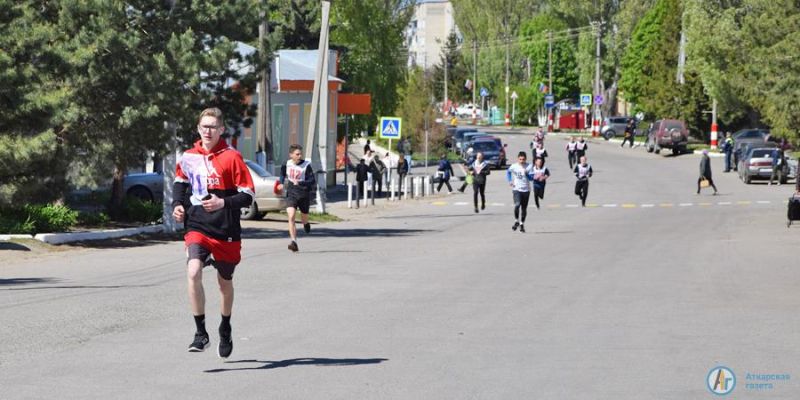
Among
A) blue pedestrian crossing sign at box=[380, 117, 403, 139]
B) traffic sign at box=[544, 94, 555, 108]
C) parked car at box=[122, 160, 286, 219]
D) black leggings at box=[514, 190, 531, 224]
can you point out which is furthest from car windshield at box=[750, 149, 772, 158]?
traffic sign at box=[544, 94, 555, 108]

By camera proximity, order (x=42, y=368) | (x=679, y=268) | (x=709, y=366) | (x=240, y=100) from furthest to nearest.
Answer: (x=240, y=100) → (x=679, y=268) → (x=709, y=366) → (x=42, y=368)

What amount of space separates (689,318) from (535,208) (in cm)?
2796

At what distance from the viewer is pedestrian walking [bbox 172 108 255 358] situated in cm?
942

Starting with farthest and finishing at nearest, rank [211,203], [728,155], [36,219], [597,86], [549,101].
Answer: [549,101] < [597,86] < [728,155] < [36,219] < [211,203]

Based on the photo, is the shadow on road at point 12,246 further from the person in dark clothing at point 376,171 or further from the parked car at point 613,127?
the parked car at point 613,127

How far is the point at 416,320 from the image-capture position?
12336 mm

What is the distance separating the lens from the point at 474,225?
104 feet

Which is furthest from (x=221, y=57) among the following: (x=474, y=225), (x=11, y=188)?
(x=474, y=225)

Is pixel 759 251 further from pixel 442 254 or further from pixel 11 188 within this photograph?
pixel 11 188

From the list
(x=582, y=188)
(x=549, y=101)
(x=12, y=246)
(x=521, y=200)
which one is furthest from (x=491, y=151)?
(x=549, y=101)

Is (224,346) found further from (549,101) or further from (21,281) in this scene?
(549,101)

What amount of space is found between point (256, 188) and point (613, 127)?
65.7m
